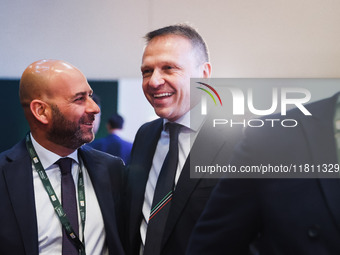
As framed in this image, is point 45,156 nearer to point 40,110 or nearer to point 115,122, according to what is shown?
point 40,110

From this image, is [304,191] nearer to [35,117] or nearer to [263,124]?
[263,124]

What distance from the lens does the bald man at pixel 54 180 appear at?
60.5 inches

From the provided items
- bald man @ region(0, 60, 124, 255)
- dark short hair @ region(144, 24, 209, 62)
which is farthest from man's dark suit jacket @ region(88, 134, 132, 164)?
dark short hair @ region(144, 24, 209, 62)

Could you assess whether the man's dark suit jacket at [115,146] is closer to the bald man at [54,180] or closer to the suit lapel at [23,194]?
the bald man at [54,180]

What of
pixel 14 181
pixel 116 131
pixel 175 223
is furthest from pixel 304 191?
pixel 116 131

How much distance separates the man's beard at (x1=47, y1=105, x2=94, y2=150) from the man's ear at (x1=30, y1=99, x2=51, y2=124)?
1.2 inches

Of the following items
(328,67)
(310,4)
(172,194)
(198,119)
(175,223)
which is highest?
(310,4)

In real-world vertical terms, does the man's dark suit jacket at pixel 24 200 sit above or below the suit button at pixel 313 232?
below

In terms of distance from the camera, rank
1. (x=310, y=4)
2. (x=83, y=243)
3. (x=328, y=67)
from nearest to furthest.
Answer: (x=83, y=243)
(x=310, y=4)
(x=328, y=67)

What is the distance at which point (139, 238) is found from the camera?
1703mm

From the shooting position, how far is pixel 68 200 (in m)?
1.65

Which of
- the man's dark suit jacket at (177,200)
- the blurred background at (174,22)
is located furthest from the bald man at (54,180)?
the blurred background at (174,22)

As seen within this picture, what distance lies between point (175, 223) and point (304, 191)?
0.68m

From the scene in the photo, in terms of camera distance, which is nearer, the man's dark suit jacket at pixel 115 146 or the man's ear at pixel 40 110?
the man's ear at pixel 40 110
